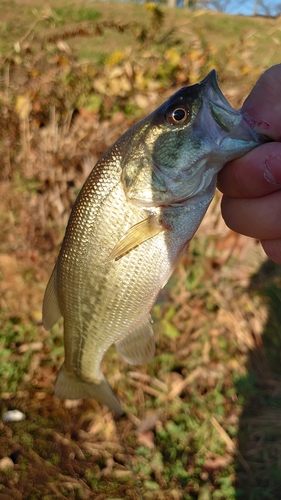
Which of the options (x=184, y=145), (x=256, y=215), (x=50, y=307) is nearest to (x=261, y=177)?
(x=256, y=215)

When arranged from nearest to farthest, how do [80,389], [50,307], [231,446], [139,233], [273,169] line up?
[273,169] < [139,233] < [50,307] < [80,389] < [231,446]

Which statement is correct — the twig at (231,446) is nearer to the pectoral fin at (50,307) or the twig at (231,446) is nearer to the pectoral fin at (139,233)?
the pectoral fin at (50,307)

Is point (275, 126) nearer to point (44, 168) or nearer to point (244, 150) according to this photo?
point (244, 150)

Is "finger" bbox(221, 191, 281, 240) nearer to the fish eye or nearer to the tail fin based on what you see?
the fish eye

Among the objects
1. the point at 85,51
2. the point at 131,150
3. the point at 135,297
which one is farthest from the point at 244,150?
the point at 85,51

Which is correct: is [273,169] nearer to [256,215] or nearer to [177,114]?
[256,215]

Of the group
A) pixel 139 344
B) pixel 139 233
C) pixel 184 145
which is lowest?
pixel 139 344
